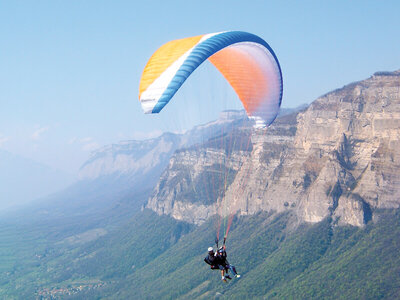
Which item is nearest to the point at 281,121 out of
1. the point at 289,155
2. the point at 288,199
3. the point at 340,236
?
the point at 289,155

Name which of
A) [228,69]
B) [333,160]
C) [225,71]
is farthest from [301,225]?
[228,69]

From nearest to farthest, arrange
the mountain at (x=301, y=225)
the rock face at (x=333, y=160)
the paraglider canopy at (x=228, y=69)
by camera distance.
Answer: the paraglider canopy at (x=228, y=69), the mountain at (x=301, y=225), the rock face at (x=333, y=160)

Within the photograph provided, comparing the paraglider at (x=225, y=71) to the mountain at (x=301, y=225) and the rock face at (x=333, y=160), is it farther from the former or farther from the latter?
the rock face at (x=333, y=160)

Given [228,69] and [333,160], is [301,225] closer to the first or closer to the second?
[333,160]

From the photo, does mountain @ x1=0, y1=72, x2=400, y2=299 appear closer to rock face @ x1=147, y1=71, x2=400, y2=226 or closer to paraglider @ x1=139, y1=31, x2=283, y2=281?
rock face @ x1=147, y1=71, x2=400, y2=226

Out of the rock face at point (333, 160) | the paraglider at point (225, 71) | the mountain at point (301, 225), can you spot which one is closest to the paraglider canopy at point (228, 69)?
the paraglider at point (225, 71)

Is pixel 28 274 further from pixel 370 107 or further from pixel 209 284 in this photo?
pixel 370 107

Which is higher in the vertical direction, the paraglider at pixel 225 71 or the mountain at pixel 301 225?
the paraglider at pixel 225 71

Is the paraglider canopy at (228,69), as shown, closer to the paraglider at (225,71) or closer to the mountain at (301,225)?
the paraglider at (225,71)

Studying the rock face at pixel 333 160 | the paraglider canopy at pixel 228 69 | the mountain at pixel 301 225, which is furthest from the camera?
the rock face at pixel 333 160

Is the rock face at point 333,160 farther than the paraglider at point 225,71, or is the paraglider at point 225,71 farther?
the rock face at point 333,160
